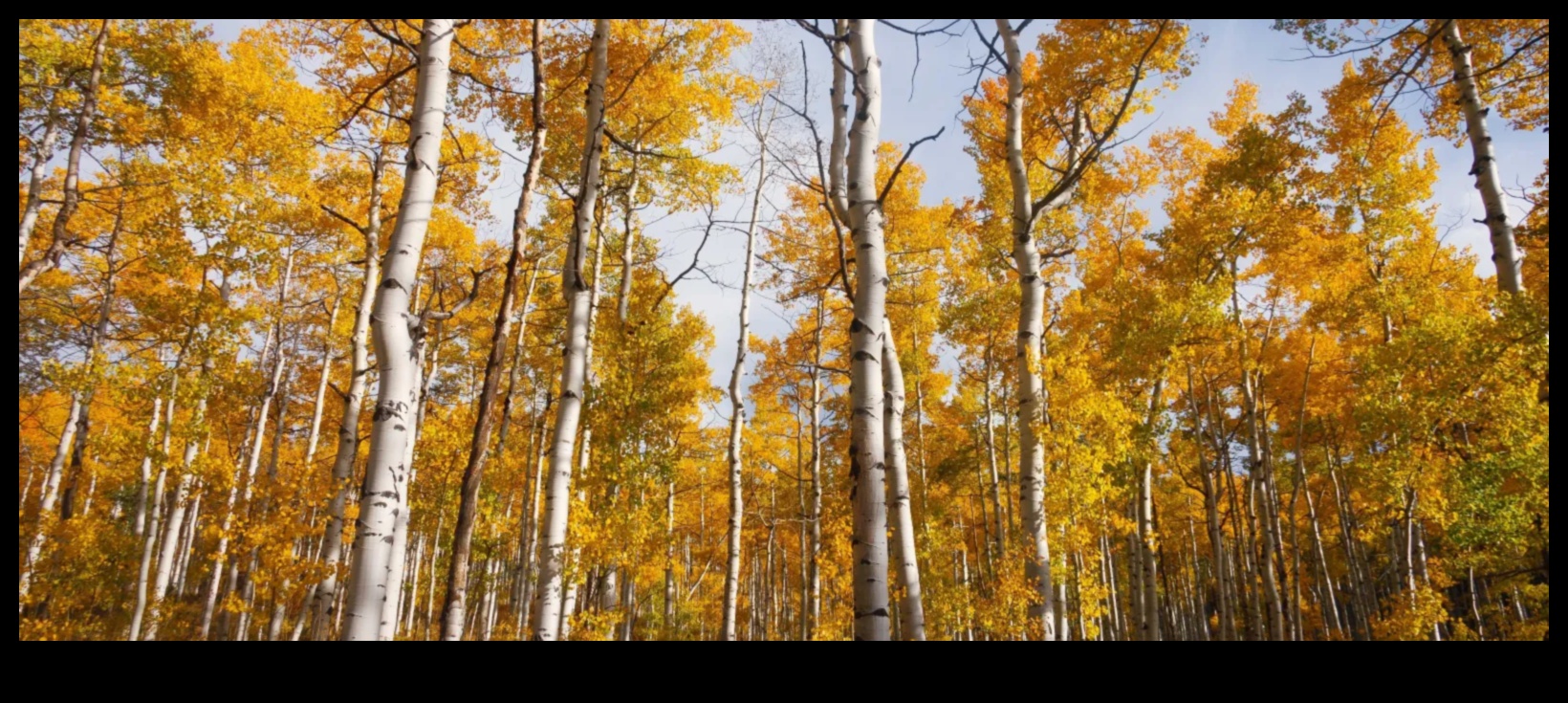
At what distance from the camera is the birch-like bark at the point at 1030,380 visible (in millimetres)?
6520

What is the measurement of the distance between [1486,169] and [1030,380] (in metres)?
3.72

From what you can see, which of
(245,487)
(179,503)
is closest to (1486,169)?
(245,487)

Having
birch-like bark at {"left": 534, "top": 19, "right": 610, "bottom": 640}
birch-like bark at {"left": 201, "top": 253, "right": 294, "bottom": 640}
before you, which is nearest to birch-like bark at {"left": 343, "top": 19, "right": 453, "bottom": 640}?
birch-like bark at {"left": 534, "top": 19, "right": 610, "bottom": 640}

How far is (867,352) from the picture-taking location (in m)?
3.66

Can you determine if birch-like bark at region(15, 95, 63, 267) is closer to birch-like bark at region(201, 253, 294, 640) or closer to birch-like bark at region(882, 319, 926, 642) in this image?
birch-like bark at region(201, 253, 294, 640)

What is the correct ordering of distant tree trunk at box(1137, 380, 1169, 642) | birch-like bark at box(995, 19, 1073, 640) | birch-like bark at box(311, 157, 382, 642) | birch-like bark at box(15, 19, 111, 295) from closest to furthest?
birch-like bark at box(995, 19, 1073, 640), birch-like bark at box(15, 19, 111, 295), birch-like bark at box(311, 157, 382, 642), distant tree trunk at box(1137, 380, 1169, 642)

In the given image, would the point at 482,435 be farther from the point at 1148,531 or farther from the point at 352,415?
the point at 1148,531

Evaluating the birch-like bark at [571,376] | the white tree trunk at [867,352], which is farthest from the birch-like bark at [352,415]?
the white tree trunk at [867,352]

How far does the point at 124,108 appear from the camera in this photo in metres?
8.52

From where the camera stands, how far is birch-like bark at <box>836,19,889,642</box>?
3271mm

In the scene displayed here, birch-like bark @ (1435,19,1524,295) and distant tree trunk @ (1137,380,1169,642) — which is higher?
birch-like bark @ (1435,19,1524,295)

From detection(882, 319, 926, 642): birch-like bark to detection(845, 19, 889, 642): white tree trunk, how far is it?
4.99ft

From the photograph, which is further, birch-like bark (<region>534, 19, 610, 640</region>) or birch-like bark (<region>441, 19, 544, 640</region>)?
birch-like bark (<region>534, 19, 610, 640</region>)
